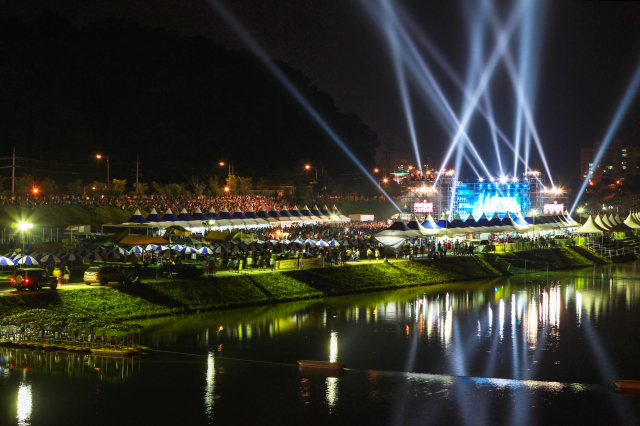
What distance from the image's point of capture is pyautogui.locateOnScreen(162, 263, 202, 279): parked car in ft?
98.8

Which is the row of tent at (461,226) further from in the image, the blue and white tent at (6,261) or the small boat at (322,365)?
the small boat at (322,365)

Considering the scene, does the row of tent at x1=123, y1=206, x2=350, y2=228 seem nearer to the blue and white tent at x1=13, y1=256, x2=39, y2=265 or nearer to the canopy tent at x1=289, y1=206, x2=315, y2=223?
the canopy tent at x1=289, y1=206, x2=315, y2=223

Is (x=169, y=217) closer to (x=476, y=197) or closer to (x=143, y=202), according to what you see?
(x=143, y=202)

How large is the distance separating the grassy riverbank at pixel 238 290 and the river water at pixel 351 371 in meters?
1.03

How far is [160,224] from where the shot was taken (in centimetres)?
4231

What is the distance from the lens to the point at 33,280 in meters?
24.8

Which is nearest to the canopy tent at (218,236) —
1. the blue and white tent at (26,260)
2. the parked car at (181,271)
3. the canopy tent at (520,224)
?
the parked car at (181,271)

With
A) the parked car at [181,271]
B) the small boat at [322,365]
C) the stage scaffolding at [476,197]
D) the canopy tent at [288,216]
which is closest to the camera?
the small boat at [322,365]

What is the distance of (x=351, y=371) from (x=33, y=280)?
1299 cm

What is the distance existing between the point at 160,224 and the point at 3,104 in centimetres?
3280

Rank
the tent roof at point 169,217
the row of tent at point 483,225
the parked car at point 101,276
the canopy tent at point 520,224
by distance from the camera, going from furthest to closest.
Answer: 1. the canopy tent at point 520,224
2. the row of tent at point 483,225
3. the tent roof at point 169,217
4. the parked car at point 101,276

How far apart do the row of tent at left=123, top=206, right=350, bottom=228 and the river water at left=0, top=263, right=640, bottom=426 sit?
47.8 ft

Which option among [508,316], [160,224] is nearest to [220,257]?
[160,224]

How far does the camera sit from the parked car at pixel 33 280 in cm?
2469
